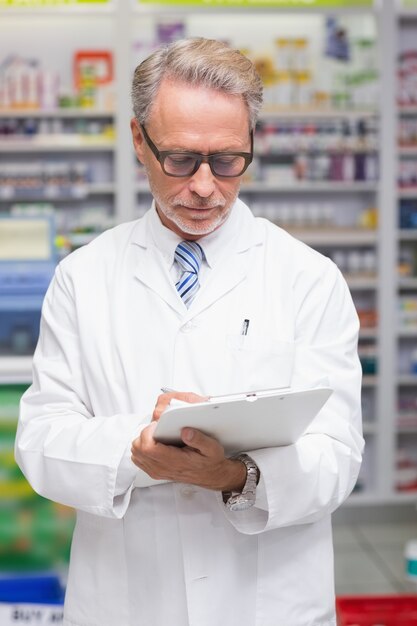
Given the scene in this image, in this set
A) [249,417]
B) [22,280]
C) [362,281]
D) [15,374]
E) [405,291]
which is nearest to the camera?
[249,417]

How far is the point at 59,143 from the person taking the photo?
5426mm

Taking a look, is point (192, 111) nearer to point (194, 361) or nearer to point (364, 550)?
point (194, 361)

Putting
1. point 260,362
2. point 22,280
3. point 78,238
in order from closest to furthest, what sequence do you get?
point 260,362 < point 22,280 < point 78,238

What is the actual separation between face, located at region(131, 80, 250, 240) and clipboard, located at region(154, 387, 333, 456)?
1.32 feet

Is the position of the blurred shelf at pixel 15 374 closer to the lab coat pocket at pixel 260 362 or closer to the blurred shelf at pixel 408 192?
the lab coat pocket at pixel 260 362

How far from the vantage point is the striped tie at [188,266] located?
1.68 m

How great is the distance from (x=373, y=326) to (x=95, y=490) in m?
4.16

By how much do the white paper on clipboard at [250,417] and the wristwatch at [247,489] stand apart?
0.13 ft

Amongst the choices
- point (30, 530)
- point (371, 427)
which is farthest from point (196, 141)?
point (371, 427)

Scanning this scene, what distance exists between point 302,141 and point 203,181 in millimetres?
4090

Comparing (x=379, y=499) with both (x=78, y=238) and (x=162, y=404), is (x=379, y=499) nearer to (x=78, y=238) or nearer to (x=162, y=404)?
(x=78, y=238)

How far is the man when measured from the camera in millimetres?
1518

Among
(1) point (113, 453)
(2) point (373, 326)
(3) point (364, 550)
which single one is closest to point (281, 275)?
(1) point (113, 453)

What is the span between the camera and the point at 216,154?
1.52 metres
